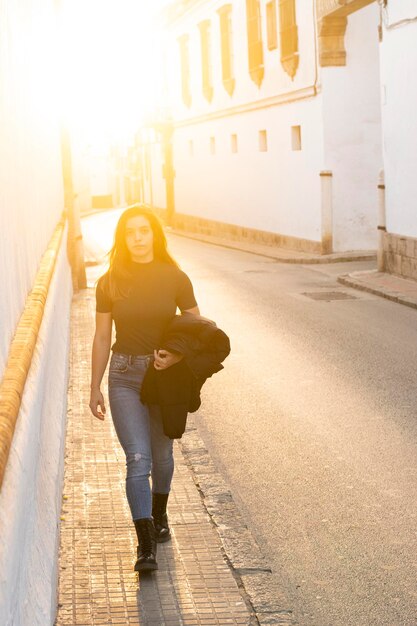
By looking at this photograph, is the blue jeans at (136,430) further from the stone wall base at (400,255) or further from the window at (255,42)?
the window at (255,42)

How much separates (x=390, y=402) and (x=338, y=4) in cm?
1500

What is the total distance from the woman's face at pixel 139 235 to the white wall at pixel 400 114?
13.0 meters

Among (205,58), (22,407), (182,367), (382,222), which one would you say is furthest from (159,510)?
(205,58)

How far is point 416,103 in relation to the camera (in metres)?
18.2

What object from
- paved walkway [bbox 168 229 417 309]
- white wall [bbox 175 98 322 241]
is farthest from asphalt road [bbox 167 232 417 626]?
white wall [bbox 175 98 322 241]

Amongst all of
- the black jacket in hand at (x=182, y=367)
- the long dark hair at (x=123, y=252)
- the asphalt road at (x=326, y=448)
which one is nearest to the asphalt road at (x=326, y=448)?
the asphalt road at (x=326, y=448)

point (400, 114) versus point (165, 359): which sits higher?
point (400, 114)

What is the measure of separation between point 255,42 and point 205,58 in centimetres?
804

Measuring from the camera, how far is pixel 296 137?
28.4m

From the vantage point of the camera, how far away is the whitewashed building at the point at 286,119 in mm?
25156

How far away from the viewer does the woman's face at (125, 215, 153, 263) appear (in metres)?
5.92

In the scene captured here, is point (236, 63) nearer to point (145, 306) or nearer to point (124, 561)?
point (145, 306)

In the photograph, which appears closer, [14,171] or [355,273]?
[14,171]

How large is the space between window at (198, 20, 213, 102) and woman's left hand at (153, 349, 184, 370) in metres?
34.0
